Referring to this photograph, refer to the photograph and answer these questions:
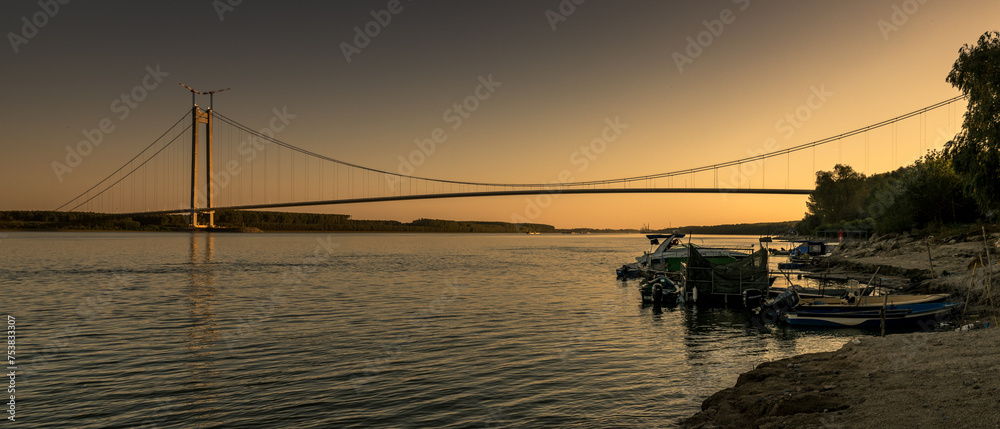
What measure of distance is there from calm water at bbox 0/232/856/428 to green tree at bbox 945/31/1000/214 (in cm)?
1209

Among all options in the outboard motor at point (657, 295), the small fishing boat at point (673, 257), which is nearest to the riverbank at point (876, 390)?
the outboard motor at point (657, 295)

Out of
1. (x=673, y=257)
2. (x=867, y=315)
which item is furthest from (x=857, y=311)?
(x=673, y=257)

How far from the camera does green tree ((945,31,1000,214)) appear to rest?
23.9 meters

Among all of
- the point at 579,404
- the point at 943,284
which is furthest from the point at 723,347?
the point at 943,284

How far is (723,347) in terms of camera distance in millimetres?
17250

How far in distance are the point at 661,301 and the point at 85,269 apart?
1778 inches

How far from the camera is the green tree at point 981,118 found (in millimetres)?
23875

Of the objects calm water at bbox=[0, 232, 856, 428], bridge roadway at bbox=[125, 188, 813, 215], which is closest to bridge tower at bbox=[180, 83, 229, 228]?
bridge roadway at bbox=[125, 188, 813, 215]

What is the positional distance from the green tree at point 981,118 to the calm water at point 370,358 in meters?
12.1

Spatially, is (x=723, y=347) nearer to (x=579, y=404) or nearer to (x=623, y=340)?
(x=623, y=340)

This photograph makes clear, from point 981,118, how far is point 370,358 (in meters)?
26.1

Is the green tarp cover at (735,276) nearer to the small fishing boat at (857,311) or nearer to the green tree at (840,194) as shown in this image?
the small fishing boat at (857,311)

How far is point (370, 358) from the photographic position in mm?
14984

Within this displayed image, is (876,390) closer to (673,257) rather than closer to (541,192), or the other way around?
(673,257)
